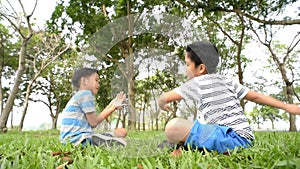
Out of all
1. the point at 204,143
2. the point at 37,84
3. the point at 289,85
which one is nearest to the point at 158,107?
the point at 204,143

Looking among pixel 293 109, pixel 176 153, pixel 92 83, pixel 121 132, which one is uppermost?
pixel 92 83

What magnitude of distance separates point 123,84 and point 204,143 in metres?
0.83

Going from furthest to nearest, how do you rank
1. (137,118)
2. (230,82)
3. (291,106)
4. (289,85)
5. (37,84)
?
(37,84), (289,85), (230,82), (291,106), (137,118)

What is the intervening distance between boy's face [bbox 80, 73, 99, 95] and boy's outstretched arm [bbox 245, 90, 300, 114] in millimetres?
1040

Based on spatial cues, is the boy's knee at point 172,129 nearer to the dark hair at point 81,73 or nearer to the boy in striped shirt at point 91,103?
the boy in striped shirt at point 91,103

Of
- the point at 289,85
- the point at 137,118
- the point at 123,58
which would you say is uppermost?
the point at 289,85

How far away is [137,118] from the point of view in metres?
1.25

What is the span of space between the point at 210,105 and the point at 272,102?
565 mm

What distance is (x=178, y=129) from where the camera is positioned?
1.59m

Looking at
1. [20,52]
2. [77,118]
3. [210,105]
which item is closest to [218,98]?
[210,105]

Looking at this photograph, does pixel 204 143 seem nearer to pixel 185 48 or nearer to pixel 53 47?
pixel 185 48

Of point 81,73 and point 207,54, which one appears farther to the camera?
point 81,73

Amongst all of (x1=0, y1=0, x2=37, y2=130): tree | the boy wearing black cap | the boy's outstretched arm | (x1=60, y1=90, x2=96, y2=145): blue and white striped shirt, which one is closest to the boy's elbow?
the boy wearing black cap

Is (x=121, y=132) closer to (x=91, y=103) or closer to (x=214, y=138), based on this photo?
(x=91, y=103)
